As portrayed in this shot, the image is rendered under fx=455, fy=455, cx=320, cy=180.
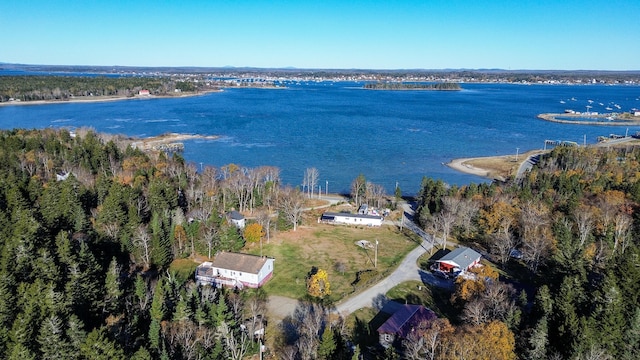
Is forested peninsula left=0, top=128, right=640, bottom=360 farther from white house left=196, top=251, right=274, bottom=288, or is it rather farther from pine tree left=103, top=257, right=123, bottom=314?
white house left=196, top=251, right=274, bottom=288

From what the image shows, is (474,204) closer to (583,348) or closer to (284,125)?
(583,348)

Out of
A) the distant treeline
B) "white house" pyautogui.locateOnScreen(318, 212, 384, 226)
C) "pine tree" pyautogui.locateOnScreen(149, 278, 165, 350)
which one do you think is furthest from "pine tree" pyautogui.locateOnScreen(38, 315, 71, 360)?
the distant treeline

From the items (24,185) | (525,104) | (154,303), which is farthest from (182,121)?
(525,104)

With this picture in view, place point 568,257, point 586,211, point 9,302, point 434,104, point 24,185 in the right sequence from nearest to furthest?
point 9,302 → point 568,257 → point 586,211 → point 24,185 → point 434,104

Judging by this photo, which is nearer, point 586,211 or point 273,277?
point 273,277

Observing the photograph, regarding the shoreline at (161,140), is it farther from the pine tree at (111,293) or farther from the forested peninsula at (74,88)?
the forested peninsula at (74,88)

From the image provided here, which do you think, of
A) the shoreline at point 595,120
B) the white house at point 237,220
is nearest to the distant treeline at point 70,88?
the white house at point 237,220
